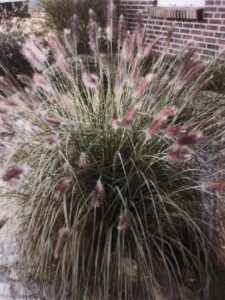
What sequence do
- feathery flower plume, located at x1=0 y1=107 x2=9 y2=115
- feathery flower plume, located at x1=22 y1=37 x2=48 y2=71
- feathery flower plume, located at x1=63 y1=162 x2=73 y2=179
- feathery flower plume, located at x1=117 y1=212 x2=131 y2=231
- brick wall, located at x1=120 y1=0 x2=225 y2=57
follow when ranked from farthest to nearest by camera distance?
brick wall, located at x1=120 y1=0 x2=225 y2=57 < feathery flower plume, located at x1=22 y1=37 x2=48 y2=71 < feathery flower plume, located at x1=0 y1=107 x2=9 y2=115 < feathery flower plume, located at x1=63 y1=162 x2=73 y2=179 < feathery flower plume, located at x1=117 y1=212 x2=131 y2=231

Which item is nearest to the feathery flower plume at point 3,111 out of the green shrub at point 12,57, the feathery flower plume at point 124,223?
the feathery flower plume at point 124,223

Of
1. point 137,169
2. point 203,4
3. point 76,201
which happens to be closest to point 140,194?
point 137,169

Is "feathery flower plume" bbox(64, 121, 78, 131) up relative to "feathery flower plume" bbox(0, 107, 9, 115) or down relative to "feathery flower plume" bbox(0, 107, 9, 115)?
down

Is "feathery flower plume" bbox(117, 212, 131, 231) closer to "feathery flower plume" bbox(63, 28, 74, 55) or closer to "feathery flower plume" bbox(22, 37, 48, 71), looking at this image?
"feathery flower plume" bbox(22, 37, 48, 71)

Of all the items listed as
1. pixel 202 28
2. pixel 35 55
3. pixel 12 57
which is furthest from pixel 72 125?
pixel 12 57

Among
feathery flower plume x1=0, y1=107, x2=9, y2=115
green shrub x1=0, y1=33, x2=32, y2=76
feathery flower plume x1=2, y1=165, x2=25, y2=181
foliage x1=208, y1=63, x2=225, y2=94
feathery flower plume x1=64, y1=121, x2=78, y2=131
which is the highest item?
feathery flower plume x1=0, y1=107, x2=9, y2=115

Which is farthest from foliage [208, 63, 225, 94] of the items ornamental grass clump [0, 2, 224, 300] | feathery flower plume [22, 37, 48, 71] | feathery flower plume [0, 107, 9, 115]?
feathery flower plume [0, 107, 9, 115]

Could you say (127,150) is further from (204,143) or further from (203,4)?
(203,4)

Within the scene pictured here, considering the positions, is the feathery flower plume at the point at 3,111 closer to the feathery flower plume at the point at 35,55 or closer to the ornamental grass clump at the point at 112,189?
the ornamental grass clump at the point at 112,189
